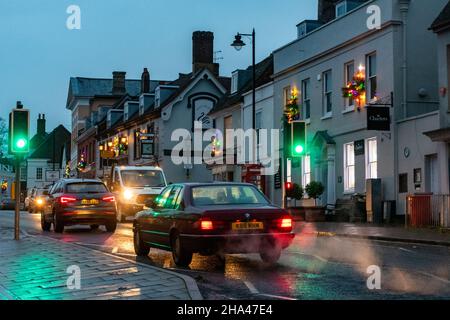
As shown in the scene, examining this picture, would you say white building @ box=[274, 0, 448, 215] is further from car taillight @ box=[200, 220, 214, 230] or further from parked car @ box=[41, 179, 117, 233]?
car taillight @ box=[200, 220, 214, 230]

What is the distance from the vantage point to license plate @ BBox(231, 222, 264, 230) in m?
12.1

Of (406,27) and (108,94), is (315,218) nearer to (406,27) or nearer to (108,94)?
(406,27)

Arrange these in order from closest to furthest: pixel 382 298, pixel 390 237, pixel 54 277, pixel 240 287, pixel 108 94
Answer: pixel 382 298 → pixel 240 287 → pixel 54 277 → pixel 390 237 → pixel 108 94

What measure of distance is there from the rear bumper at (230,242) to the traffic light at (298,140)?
41.7 ft

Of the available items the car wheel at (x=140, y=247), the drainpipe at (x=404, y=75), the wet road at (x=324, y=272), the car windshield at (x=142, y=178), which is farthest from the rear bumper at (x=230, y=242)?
the car windshield at (x=142, y=178)

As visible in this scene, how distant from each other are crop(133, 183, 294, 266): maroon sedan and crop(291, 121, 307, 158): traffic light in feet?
38.0

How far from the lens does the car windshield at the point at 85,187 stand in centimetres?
2298

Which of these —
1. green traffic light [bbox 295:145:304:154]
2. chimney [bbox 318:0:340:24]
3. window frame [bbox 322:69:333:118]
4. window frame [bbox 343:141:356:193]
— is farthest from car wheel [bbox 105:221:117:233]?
chimney [bbox 318:0:340:24]

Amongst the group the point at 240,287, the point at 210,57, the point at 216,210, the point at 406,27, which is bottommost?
the point at 240,287

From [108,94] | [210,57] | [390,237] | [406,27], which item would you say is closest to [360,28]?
[406,27]

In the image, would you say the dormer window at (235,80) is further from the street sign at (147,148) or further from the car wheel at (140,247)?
the car wheel at (140,247)

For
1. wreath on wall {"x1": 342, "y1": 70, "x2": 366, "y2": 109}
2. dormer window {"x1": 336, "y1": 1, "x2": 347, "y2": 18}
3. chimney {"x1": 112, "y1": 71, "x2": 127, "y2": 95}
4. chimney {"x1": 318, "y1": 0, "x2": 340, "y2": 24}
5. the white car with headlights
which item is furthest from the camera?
chimney {"x1": 112, "y1": 71, "x2": 127, "y2": 95}

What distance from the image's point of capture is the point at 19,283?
34.1ft

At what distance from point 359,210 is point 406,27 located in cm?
719
